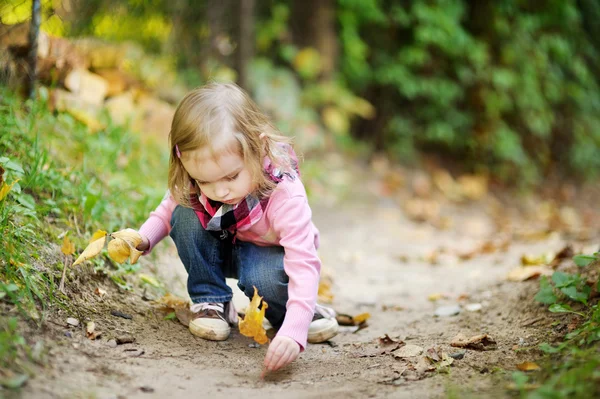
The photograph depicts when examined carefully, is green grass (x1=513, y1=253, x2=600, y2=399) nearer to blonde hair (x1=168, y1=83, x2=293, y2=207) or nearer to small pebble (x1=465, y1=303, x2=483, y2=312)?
small pebble (x1=465, y1=303, x2=483, y2=312)

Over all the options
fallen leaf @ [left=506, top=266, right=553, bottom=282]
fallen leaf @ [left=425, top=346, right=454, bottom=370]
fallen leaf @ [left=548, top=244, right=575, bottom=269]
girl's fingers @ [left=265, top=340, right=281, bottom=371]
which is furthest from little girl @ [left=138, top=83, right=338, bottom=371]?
fallen leaf @ [left=548, top=244, right=575, bottom=269]

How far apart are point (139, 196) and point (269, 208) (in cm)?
133

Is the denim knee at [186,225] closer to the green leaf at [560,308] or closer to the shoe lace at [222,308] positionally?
the shoe lace at [222,308]

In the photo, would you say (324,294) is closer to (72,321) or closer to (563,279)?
(563,279)

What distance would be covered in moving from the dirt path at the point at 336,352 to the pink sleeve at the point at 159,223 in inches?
10.9

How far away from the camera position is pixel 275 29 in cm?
518

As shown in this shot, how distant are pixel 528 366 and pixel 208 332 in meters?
1.00

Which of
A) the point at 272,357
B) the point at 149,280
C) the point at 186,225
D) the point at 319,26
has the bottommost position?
the point at 272,357

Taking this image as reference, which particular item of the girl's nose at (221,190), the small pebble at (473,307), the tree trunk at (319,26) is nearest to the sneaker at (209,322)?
the girl's nose at (221,190)

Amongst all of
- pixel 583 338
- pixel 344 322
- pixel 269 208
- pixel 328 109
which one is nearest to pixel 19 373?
pixel 269 208

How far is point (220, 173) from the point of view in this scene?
1.68 m

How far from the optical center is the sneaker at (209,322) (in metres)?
1.92

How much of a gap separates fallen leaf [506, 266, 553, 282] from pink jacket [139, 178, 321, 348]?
3.84 feet

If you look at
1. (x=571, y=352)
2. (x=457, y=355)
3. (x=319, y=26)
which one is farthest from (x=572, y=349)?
(x=319, y=26)
